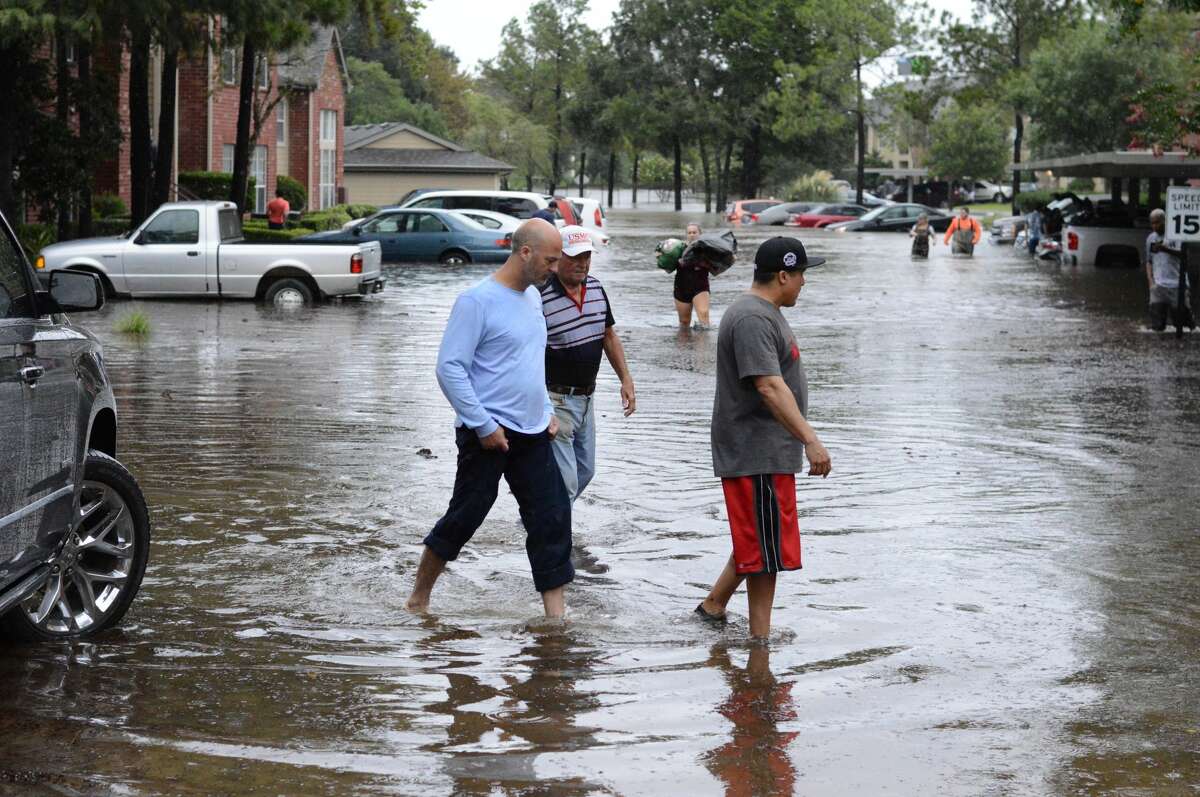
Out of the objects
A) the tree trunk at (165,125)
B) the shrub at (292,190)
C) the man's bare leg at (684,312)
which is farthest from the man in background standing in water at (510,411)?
the shrub at (292,190)

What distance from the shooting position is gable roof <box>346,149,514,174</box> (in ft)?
248

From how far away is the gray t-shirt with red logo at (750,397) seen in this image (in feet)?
22.1

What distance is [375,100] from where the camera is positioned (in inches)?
4316

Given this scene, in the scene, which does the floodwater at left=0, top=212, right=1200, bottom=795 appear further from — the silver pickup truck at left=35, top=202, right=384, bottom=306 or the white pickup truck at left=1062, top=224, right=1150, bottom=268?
the white pickup truck at left=1062, top=224, right=1150, bottom=268

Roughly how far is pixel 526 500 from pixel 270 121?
50439mm

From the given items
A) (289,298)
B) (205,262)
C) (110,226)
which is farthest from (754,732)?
(110,226)

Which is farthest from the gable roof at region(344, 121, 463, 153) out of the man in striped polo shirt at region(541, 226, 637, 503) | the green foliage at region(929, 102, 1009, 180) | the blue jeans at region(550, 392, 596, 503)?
the man in striped polo shirt at region(541, 226, 637, 503)

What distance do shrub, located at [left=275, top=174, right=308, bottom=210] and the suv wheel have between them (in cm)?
4844

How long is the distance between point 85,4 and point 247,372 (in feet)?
32.6

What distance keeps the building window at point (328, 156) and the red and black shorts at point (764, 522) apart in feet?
183

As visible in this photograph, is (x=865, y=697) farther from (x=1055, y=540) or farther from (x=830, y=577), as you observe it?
(x=1055, y=540)

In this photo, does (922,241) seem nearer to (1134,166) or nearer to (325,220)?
(1134,166)

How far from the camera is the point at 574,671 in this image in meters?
6.43

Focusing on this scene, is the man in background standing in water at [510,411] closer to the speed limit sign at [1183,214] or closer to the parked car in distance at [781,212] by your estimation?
the speed limit sign at [1183,214]
